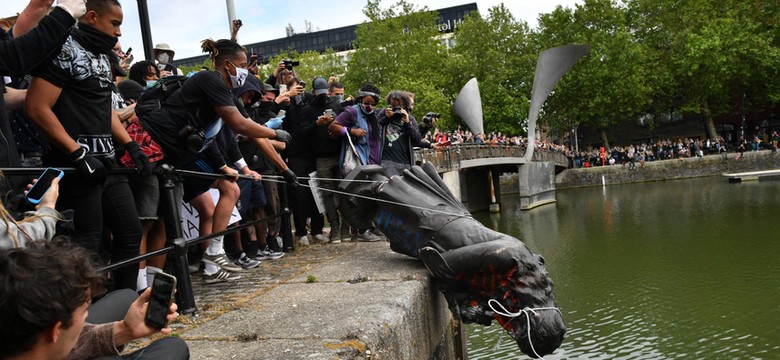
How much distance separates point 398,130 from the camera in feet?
20.7

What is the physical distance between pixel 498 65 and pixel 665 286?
30727 mm

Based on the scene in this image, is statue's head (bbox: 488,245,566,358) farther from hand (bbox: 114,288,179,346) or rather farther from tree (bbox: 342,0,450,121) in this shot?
tree (bbox: 342,0,450,121)

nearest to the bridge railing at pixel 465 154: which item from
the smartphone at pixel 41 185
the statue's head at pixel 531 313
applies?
the statue's head at pixel 531 313

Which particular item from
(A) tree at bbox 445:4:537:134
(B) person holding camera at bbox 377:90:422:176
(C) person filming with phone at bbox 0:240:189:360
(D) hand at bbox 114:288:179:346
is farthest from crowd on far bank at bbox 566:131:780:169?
(C) person filming with phone at bbox 0:240:189:360

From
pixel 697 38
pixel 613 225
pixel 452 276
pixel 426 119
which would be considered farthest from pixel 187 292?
pixel 697 38

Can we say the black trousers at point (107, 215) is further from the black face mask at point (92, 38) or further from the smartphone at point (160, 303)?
the smartphone at point (160, 303)

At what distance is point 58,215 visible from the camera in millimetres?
2164

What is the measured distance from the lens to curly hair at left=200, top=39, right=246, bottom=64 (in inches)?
152

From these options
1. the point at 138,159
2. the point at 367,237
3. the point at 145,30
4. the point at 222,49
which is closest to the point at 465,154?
the point at 367,237

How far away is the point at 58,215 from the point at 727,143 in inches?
1780

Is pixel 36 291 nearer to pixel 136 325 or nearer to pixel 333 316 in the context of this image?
pixel 136 325

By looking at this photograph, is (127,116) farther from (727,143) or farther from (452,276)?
(727,143)

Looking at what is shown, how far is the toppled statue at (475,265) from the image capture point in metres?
3.32

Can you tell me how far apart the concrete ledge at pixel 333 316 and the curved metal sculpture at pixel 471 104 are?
23.1 metres
